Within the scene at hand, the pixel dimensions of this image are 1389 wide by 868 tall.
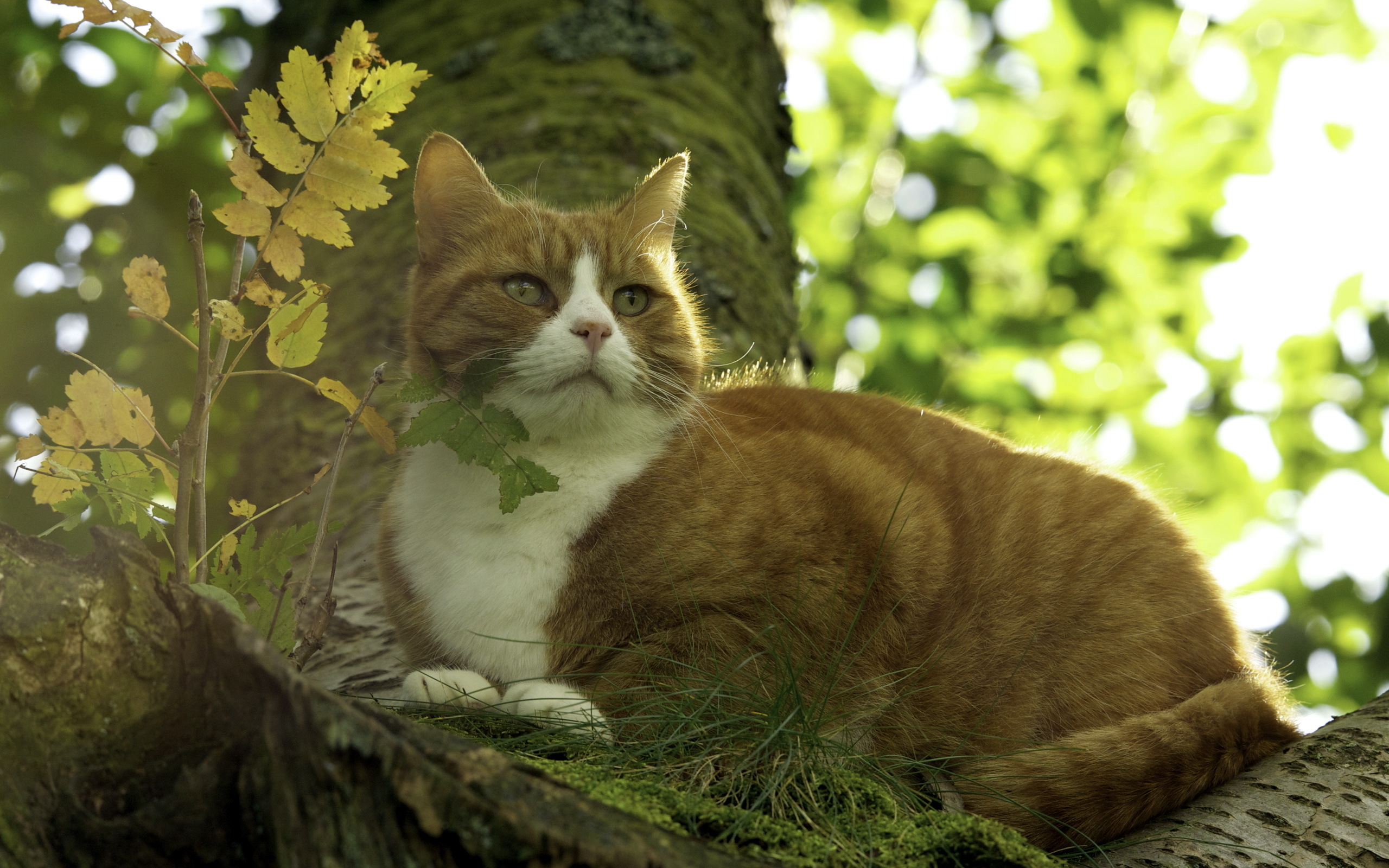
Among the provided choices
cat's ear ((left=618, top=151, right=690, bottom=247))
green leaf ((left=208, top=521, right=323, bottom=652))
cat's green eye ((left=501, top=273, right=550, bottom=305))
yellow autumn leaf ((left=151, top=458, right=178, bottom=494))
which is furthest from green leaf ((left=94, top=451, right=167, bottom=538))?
cat's ear ((left=618, top=151, right=690, bottom=247))

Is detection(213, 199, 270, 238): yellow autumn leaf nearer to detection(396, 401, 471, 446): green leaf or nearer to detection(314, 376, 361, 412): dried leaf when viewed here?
detection(314, 376, 361, 412): dried leaf

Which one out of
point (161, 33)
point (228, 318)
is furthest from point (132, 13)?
point (228, 318)

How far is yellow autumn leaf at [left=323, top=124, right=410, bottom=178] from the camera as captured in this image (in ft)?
5.22

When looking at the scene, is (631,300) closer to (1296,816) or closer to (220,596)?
(220,596)

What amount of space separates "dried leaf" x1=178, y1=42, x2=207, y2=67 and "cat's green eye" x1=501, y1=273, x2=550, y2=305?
0.77 m

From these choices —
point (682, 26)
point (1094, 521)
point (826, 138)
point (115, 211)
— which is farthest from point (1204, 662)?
point (115, 211)

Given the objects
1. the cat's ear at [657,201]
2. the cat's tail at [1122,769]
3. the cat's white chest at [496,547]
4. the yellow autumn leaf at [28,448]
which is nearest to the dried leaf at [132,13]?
the yellow autumn leaf at [28,448]

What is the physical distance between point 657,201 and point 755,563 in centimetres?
108

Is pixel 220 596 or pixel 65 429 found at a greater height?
pixel 65 429

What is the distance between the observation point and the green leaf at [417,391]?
5.72 ft

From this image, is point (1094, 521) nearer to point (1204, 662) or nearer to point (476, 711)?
point (1204, 662)

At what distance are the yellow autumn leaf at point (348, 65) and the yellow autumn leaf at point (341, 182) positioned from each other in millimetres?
94

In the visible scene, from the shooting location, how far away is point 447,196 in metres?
Result: 2.29

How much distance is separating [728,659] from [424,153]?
1.42m
